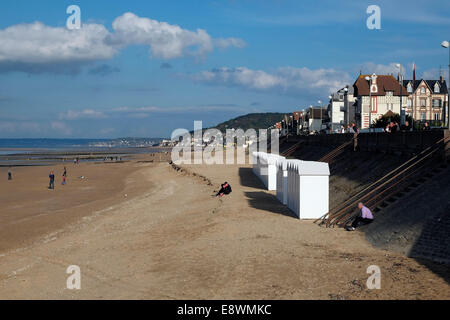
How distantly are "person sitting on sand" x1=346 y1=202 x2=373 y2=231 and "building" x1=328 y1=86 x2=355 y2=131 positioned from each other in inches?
2705

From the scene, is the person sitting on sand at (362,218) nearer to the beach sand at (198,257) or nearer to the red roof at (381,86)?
the beach sand at (198,257)

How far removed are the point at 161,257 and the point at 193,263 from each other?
149cm

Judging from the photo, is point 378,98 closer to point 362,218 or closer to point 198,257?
point 362,218

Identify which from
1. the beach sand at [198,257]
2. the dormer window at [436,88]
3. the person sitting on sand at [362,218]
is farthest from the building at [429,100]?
the person sitting on sand at [362,218]

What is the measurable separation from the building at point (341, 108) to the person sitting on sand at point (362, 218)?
225ft

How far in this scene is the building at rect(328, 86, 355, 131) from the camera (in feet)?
278

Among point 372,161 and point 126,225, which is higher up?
point 372,161

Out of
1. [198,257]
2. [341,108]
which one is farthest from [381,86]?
[198,257]

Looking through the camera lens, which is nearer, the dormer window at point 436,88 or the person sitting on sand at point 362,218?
the person sitting on sand at point 362,218

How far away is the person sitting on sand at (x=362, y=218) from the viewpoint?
17266mm

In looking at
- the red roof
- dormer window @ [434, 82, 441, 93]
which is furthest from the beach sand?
dormer window @ [434, 82, 441, 93]
